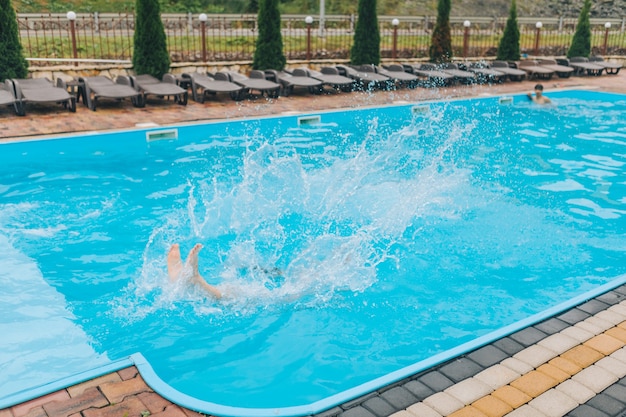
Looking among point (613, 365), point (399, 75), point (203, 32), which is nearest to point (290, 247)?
point (613, 365)

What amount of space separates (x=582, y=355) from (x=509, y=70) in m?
16.5

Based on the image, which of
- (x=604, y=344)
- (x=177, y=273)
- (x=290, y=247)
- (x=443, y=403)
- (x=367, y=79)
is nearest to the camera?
(x=443, y=403)

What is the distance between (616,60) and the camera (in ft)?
78.9

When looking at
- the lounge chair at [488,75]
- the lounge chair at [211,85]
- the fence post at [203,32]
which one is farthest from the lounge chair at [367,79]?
the fence post at [203,32]

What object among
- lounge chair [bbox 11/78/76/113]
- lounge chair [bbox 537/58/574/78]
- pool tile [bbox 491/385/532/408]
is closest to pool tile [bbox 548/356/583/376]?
pool tile [bbox 491/385/532/408]

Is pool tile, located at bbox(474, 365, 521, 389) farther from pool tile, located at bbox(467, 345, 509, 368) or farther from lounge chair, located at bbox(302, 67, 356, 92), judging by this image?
lounge chair, located at bbox(302, 67, 356, 92)

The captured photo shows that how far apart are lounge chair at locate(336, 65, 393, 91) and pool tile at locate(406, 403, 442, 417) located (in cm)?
1356

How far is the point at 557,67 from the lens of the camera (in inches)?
798

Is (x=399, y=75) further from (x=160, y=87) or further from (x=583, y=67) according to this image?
(x=583, y=67)

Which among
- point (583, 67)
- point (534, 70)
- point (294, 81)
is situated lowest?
point (294, 81)

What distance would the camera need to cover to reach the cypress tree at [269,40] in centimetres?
1647

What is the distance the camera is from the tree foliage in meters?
21.0

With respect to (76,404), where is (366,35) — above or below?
above

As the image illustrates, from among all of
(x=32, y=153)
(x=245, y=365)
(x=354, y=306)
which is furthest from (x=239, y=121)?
(x=245, y=365)
